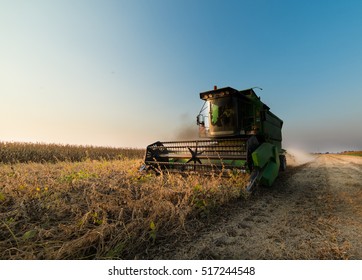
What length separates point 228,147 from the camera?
18.0 feet

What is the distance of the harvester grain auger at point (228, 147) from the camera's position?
4344mm

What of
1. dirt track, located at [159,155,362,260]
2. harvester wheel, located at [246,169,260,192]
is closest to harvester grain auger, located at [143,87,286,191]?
harvester wheel, located at [246,169,260,192]

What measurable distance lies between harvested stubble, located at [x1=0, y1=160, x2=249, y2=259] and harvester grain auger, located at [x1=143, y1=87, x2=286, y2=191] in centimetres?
108

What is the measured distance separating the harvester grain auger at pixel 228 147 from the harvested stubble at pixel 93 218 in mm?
1079

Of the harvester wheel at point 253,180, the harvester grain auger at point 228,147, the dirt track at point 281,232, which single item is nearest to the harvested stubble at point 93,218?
the dirt track at point 281,232

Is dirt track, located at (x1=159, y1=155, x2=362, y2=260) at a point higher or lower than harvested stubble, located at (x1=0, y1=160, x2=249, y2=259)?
lower

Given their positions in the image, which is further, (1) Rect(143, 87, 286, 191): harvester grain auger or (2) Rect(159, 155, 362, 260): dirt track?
(1) Rect(143, 87, 286, 191): harvester grain auger

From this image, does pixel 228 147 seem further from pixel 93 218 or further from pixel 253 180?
pixel 93 218

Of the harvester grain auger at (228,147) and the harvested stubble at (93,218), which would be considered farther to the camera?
the harvester grain auger at (228,147)

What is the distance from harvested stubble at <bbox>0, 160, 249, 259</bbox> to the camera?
173 cm

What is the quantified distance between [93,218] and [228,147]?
421 centimetres

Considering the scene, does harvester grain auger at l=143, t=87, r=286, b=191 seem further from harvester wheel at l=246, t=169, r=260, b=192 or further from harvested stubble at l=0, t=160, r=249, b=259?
harvested stubble at l=0, t=160, r=249, b=259

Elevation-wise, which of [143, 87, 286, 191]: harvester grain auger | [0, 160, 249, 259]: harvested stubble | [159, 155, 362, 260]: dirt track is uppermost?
[143, 87, 286, 191]: harvester grain auger

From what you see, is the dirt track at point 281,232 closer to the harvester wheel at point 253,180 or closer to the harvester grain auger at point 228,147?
the harvester wheel at point 253,180
